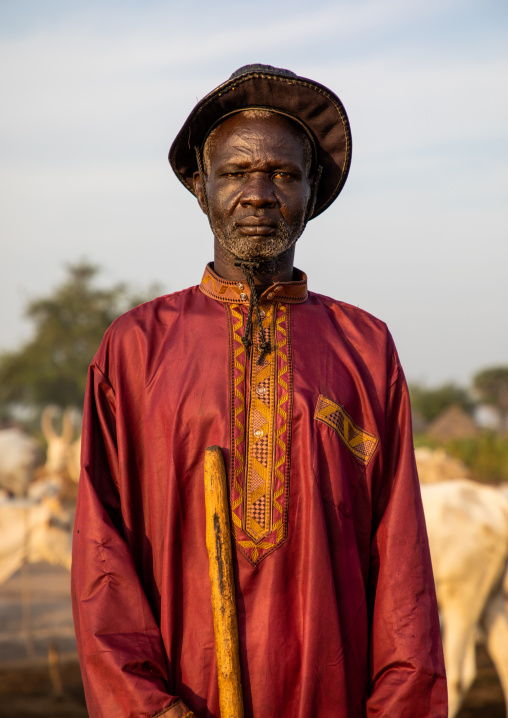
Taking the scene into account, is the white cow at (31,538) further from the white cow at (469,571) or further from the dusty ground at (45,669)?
the white cow at (469,571)

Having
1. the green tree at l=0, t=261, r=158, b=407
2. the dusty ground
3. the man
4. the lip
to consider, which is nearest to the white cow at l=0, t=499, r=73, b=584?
the dusty ground

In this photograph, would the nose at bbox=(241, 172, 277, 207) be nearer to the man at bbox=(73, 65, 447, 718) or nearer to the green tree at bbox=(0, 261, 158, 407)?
the man at bbox=(73, 65, 447, 718)

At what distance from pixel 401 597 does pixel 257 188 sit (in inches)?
42.0

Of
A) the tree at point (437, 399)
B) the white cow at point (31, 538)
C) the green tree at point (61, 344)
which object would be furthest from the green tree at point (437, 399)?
the white cow at point (31, 538)

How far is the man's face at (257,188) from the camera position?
2.26m

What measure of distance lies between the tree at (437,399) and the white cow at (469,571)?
34.6 meters

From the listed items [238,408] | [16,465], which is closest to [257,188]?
[238,408]

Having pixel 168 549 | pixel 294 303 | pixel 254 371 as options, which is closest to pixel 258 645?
pixel 168 549

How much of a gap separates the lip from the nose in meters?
0.04

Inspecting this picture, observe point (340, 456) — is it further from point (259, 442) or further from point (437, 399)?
point (437, 399)

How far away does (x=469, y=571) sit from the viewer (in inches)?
260

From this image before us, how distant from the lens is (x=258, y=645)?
6.86 ft

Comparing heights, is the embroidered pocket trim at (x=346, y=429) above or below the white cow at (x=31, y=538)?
above

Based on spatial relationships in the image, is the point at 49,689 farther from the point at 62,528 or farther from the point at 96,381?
the point at 96,381
